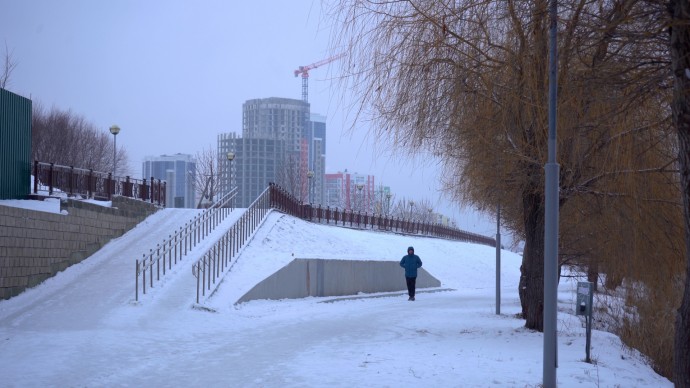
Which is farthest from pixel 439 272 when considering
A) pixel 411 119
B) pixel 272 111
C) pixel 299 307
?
pixel 272 111

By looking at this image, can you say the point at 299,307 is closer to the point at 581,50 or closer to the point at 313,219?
the point at 581,50

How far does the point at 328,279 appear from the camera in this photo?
22719 mm

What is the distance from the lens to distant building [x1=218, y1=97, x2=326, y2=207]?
240 feet

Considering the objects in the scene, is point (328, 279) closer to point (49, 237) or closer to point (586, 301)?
point (49, 237)

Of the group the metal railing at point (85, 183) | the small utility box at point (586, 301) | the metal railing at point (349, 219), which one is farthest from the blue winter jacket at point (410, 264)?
the small utility box at point (586, 301)

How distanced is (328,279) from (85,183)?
857 centimetres

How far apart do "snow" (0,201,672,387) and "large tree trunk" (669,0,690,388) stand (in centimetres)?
213

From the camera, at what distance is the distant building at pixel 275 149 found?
73.2m

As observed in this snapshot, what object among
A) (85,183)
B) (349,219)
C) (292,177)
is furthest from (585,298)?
(292,177)

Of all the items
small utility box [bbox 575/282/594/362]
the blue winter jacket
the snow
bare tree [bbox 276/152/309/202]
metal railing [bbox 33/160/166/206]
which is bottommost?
the snow

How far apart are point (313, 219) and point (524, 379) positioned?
31.0 meters

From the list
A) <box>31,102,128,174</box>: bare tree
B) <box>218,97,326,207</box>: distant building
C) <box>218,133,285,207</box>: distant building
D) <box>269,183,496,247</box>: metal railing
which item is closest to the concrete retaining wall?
<box>269,183,496,247</box>: metal railing

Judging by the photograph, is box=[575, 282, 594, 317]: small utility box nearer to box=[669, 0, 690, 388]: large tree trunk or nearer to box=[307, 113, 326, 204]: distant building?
box=[669, 0, 690, 388]: large tree trunk

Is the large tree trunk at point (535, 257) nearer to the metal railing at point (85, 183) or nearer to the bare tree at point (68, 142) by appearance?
the metal railing at point (85, 183)
